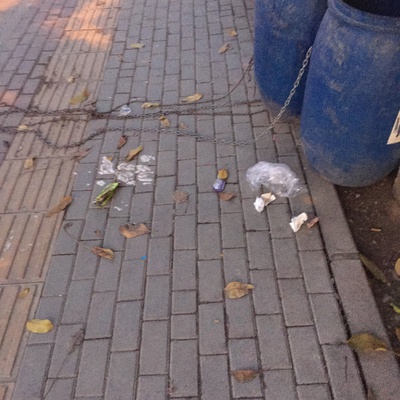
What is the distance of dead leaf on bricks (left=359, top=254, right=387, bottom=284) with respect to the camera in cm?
255

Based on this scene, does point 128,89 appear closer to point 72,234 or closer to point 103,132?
point 103,132

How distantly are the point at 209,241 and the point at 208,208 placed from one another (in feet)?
0.94

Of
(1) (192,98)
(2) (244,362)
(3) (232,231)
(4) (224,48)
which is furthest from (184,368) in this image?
(4) (224,48)

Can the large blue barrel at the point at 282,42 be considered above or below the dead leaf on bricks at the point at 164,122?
above

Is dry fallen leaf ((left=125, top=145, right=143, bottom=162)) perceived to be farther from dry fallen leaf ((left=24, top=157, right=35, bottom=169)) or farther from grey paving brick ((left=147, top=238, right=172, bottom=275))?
grey paving brick ((left=147, top=238, right=172, bottom=275))

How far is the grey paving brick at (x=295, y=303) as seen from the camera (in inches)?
93.2

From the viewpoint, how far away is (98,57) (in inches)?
186

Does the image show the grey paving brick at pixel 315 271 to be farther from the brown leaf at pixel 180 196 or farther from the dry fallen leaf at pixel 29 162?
the dry fallen leaf at pixel 29 162

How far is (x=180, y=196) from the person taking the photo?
3.09 metres

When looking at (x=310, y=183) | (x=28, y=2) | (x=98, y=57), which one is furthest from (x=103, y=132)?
(x=28, y=2)

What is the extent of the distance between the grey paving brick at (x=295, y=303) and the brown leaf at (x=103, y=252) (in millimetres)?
1025

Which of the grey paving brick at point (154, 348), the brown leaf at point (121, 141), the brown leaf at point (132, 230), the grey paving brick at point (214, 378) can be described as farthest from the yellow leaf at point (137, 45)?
the grey paving brick at point (214, 378)

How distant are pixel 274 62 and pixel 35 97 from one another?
2.28m

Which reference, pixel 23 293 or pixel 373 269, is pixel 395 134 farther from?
pixel 23 293
